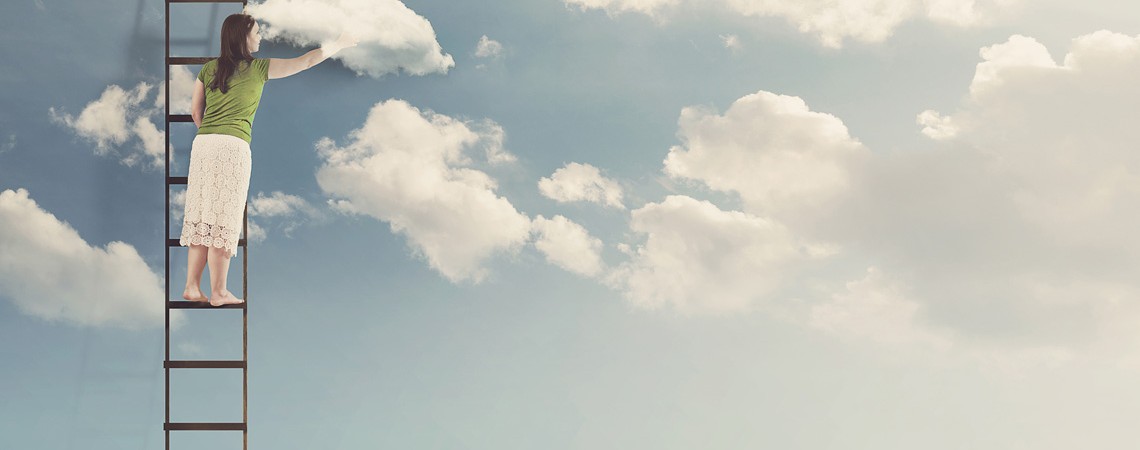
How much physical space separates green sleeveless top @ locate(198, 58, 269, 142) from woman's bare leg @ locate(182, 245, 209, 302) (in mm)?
516

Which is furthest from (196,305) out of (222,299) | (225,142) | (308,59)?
(308,59)

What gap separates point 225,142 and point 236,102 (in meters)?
0.18

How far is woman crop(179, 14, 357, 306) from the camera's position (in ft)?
12.8

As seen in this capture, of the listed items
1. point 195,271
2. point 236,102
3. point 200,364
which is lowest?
point 200,364

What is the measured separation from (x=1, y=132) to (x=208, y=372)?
1625 mm

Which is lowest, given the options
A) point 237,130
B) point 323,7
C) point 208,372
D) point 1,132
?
point 208,372

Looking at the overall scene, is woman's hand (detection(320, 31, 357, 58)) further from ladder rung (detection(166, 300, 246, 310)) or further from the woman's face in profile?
ladder rung (detection(166, 300, 246, 310))

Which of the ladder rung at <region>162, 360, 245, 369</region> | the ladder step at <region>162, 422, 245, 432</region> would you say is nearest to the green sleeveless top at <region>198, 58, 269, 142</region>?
the ladder rung at <region>162, 360, 245, 369</region>

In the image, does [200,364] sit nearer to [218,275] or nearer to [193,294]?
[193,294]

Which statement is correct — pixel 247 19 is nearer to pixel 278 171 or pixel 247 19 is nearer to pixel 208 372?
pixel 278 171

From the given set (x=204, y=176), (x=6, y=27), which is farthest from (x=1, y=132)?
(x=204, y=176)

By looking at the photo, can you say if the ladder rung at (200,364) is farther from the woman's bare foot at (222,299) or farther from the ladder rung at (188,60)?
the ladder rung at (188,60)

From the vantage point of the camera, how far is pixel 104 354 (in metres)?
4.61

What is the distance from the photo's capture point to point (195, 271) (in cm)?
400
